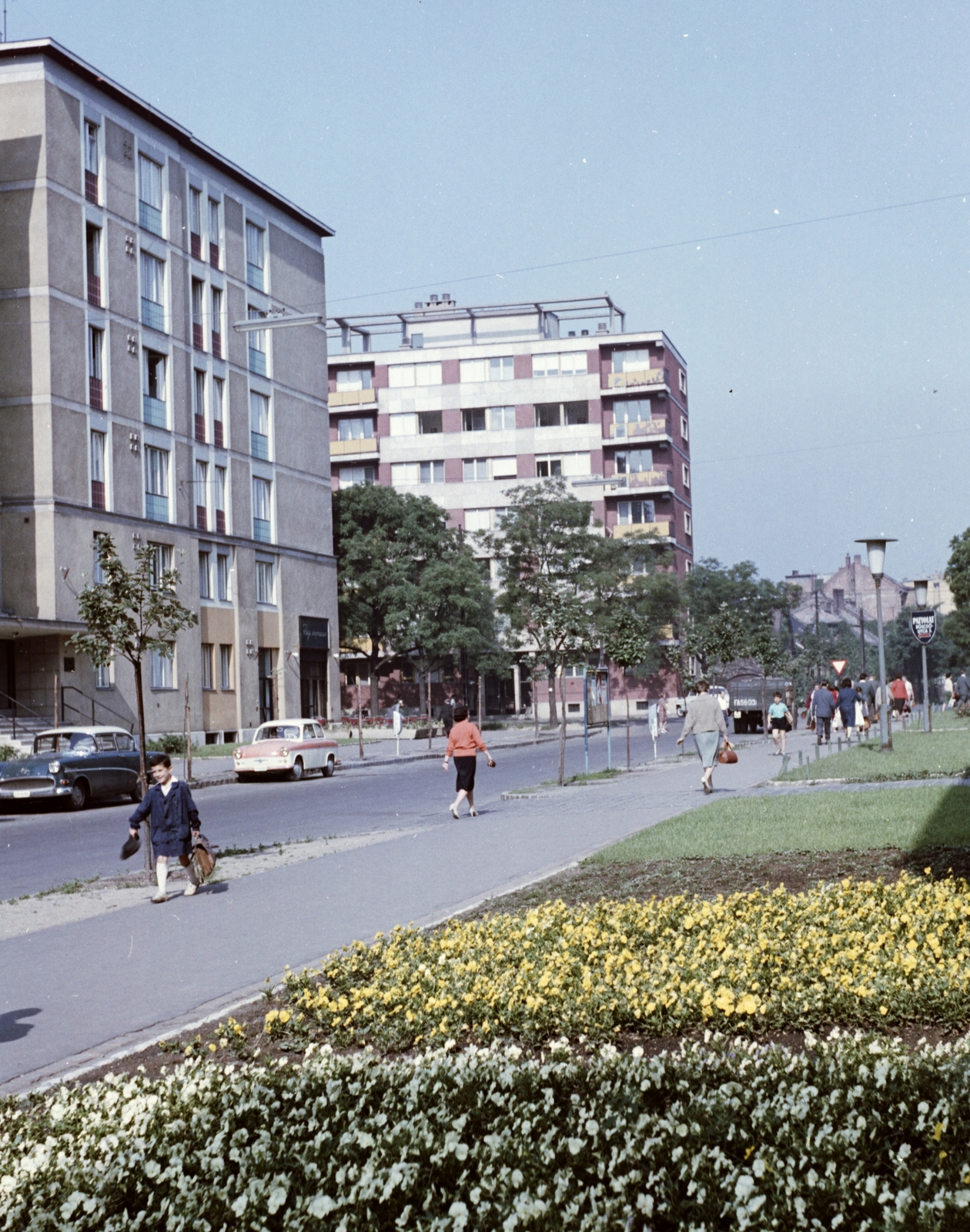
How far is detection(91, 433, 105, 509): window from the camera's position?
143 ft

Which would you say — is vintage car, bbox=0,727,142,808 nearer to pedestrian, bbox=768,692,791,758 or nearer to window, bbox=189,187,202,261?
pedestrian, bbox=768,692,791,758

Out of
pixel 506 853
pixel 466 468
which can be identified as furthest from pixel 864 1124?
pixel 466 468

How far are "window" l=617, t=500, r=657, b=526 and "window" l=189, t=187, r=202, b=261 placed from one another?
42268mm

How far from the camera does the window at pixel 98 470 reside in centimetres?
4356

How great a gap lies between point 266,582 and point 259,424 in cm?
603

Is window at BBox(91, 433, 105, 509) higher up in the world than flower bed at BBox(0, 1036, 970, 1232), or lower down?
higher up

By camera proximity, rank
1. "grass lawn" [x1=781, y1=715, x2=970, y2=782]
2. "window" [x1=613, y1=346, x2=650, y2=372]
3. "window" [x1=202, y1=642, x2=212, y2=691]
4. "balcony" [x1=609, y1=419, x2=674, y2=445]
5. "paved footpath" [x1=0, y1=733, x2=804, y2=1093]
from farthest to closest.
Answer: "window" [x1=613, y1=346, x2=650, y2=372] → "balcony" [x1=609, y1=419, x2=674, y2=445] → "window" [x1=202, y1=642, x2=212, y2=691] → "grass lawn" [x1=781, y1=715, x2=970, y2=782] → "paved footpath" [x1=0, y1=733, x2=804, y2=1093]

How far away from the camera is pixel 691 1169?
4.14 meters

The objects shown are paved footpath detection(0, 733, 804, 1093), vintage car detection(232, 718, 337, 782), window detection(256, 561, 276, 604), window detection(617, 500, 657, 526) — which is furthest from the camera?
window detection(617, 500, 657, 526)

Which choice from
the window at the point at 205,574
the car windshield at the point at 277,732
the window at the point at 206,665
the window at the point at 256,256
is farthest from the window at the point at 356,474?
the car windshield at the point at 277,732

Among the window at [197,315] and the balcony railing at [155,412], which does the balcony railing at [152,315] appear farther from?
the balcony railing at [155,412]

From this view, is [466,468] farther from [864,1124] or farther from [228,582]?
[864,1124]

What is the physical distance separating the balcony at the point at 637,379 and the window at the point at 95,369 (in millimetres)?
46482

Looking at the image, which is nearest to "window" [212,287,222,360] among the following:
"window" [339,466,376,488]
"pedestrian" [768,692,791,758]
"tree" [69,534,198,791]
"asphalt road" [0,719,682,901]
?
"asphalt road" [0,719,682,901]
